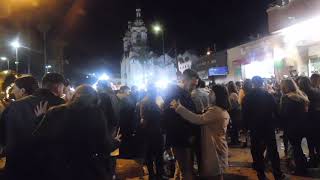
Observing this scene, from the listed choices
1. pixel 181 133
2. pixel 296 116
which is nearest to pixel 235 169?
pixel 296 116

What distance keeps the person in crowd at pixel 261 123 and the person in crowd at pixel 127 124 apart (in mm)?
2649

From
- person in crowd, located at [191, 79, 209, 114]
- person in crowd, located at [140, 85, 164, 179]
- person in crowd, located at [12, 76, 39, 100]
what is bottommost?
person in crowd, located at [140, 85, 164, 179]

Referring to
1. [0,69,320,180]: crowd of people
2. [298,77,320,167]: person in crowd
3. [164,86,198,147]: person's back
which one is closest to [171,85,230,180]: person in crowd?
[0,69,320,180]: crowd of people

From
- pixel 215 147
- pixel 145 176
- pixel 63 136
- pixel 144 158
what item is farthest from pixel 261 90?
pixel 63 136

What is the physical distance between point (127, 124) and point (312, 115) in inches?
174

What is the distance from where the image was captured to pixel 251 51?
26.0 metres

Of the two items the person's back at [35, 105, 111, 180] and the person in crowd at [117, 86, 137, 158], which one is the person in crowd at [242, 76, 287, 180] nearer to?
the person in crowd at [117, 86, 137, 158]

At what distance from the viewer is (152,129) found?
8.41m

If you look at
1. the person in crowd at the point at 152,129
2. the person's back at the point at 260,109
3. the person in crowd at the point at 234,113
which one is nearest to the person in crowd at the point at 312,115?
the person's back at the point at 260,109

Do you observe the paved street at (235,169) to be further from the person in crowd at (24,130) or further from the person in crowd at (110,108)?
the person in crowd at (24,130)

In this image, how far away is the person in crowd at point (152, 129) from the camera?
8.41 m

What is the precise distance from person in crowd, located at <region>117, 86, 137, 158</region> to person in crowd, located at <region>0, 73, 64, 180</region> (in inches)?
145

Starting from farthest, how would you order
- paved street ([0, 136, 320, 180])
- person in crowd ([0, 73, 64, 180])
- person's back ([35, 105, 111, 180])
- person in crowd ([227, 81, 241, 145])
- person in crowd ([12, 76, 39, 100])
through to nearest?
1. person in crowd ([227, 81, 241, 145])
2. paved street ([0, 136, 320, 180])
3. person in crowd ([12, 76, 39, 100])
4. person in crowd ([0, 73, 64, 180])
5. person's back ([35, 105, 111, 180])

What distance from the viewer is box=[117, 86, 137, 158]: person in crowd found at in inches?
344
